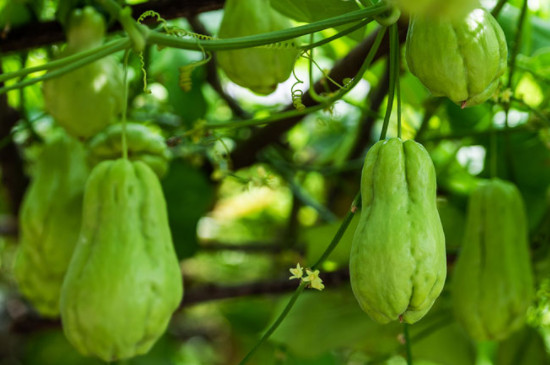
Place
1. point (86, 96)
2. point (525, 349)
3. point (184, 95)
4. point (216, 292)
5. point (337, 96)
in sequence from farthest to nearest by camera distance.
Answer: point (216, 292) → point (184, 95) → point (525, 349) → point (86, 96) → point (337, 96)

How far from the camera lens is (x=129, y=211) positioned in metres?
0.56

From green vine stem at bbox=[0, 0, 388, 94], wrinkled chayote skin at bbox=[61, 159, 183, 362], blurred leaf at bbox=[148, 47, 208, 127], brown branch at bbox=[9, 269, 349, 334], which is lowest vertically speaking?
brown branch at bbox=[9, 269, 349, 334]

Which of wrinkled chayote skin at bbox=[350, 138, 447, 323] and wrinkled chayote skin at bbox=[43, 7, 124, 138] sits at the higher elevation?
wrinkled chayote skin at bbox=[350, 138, 447, 323]

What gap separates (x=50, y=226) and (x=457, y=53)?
0.45 metres

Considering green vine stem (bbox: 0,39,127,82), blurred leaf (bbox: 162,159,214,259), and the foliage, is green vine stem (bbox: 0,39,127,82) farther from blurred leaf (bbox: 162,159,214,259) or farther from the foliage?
blurred leaf (bbox: 162,159,214,259)

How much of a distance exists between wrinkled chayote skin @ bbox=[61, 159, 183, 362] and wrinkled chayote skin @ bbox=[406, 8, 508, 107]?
0.23 m

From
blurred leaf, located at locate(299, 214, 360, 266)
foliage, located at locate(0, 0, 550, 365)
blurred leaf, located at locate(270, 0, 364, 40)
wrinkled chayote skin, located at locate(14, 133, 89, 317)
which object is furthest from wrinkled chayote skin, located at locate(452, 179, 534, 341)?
wrinkled chayote skin, located at locate(14, 133, 89, 317)

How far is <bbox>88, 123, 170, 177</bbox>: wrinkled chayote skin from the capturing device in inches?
28.7

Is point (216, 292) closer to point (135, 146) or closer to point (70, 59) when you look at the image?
point (135, 146)

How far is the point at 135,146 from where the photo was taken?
0.73m

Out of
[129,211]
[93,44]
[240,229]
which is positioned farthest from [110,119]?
[240,229]

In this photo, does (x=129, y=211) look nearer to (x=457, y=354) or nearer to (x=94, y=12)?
(x=94, y=12)

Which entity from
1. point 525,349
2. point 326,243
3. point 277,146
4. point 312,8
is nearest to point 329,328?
point 326,243

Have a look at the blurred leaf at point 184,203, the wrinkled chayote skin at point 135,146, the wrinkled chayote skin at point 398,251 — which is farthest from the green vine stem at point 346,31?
the blurred leaf at point 184,203
